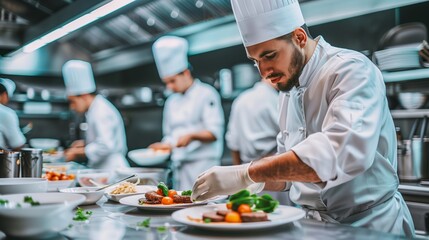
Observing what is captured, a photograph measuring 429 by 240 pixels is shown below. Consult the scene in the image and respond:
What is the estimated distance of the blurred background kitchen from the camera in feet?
9.76

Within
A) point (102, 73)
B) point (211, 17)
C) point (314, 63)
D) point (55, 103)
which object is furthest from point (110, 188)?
point (102, 73)

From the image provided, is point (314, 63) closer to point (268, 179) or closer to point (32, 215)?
point (268, 179)

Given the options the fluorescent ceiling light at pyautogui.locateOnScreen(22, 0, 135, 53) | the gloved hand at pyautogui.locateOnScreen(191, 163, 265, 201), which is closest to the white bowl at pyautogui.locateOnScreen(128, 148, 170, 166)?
the fluorescent ceiling light at pyautogui.locateOnScreen(22, 0, 135, 53)

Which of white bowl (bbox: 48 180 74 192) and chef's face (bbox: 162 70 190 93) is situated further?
chef's face (bbox: 162 70 190 93)

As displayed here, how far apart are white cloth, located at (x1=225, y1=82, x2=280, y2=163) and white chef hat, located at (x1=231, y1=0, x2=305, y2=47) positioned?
78.3 inches

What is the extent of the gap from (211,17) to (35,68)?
329cm

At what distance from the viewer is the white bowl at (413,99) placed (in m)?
3.13

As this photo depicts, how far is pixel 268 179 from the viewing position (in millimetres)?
1413

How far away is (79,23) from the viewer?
2.79 m

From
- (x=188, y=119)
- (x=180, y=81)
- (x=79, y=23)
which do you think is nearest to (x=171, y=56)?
(x=180, y=81)

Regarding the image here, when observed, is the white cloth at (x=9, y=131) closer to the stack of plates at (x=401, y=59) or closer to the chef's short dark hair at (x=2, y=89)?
the chef's short dark hair at (x=2, y=89)

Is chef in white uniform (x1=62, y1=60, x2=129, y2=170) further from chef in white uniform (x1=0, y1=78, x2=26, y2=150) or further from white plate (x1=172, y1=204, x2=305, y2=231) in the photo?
white plate (x1=172, y1=204, x2=305, y2=231)

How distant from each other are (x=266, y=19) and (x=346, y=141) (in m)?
0.57

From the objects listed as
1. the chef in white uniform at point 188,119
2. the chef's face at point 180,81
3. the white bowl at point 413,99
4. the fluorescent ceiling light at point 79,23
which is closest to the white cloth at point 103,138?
the chef in white uniform at point 188,119
